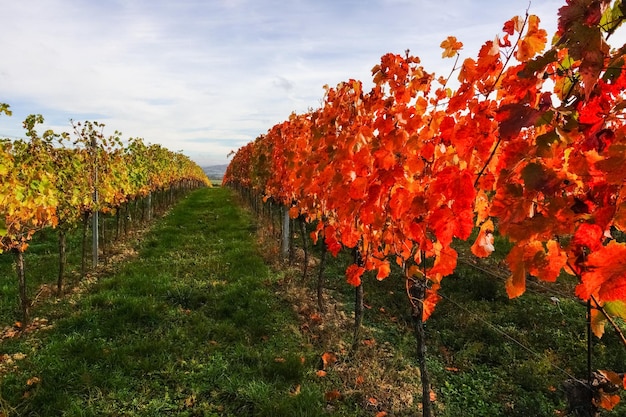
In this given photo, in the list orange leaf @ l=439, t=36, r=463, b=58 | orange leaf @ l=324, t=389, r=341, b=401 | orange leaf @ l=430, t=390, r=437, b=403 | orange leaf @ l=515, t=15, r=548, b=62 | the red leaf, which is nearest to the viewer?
the red leaf

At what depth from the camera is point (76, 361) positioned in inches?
175

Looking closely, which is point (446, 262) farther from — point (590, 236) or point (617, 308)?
point (590, 236)

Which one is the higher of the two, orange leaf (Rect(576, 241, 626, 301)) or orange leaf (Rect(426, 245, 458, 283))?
orange leaf (Rect(576, 241, 626, 301))

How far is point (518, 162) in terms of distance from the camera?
123 cm

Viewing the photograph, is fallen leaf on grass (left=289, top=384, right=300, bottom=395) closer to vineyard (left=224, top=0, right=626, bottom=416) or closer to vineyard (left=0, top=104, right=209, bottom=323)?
vineyard (left=224, top=0, right=626, bottom=416)

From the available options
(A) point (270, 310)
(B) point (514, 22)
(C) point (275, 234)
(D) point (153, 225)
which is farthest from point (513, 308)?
(D) point (153, 225)

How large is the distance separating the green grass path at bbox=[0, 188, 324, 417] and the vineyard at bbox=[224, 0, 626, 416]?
1.91m

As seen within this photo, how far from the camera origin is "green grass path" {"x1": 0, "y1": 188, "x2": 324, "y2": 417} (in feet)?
12.6

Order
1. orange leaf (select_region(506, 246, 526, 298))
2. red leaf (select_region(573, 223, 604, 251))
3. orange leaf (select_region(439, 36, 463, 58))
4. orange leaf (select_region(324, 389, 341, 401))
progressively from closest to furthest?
red leaf (select_region(573, 223, 604, 251)), orange leaf (select_region(506, 246, 526, 298)), orange leaf (select_region(439, 36, 463, 58)), orange leaf (select_region(324, 389, 341, 401))

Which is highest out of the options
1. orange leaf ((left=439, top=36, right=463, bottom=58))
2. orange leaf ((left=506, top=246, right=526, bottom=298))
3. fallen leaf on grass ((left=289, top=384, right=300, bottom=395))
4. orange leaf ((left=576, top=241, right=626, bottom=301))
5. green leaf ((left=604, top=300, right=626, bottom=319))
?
orange leaf ((left=439, top=36, right=463, bottom=58))

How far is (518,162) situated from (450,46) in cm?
123

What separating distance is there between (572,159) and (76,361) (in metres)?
5.16

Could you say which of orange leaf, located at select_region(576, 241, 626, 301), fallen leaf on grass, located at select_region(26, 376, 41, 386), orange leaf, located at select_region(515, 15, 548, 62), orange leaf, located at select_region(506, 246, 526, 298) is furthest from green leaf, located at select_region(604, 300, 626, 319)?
fallen leaf on grass, located at select_region(26, 376, 41, 386)

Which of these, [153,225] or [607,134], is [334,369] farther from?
[153,225]
